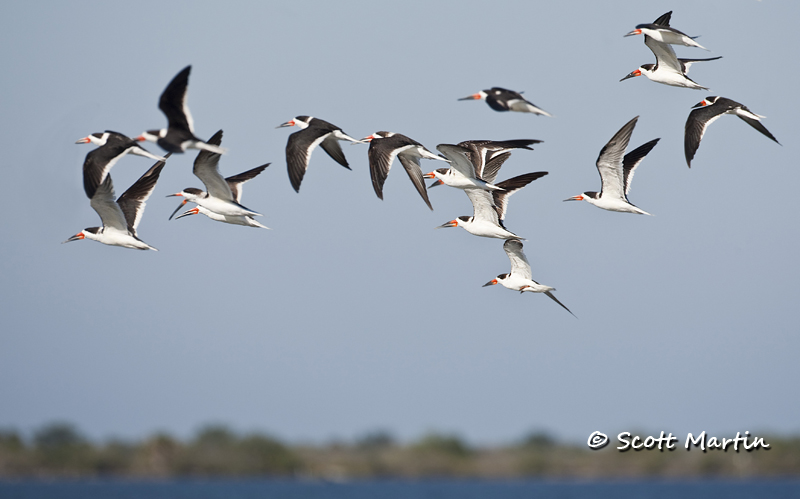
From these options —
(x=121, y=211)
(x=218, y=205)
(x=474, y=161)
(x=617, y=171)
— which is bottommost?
(x=121, y=211)

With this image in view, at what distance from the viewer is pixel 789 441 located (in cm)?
8150

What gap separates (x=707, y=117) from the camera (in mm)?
17781

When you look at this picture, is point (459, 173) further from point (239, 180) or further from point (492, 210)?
point (239, 180)

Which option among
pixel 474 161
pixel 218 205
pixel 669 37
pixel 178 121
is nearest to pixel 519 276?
pixel 474 161

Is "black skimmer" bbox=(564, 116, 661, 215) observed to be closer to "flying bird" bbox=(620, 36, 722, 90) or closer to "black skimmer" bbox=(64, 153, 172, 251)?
"flying bird" bbox=(620, 36, 722, 90)

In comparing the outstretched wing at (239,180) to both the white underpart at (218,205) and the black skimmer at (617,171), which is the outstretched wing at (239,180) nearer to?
the white underpart at (218,205)

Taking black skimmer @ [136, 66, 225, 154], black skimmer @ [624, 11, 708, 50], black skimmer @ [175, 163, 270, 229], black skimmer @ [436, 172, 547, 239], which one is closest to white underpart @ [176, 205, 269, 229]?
black skimmer @ [175, 163, 270, 229]

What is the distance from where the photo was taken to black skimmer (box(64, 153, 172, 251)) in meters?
17.7

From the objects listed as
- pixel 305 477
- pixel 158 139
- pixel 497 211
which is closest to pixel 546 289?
pixel 497 211

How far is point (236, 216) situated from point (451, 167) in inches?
170

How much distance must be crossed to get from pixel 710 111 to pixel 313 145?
7.49 m

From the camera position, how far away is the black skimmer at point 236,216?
61.9 ft

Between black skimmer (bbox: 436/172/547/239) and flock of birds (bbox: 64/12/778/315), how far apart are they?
0.07ft

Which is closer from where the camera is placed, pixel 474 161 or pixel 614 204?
pixel 614 204
